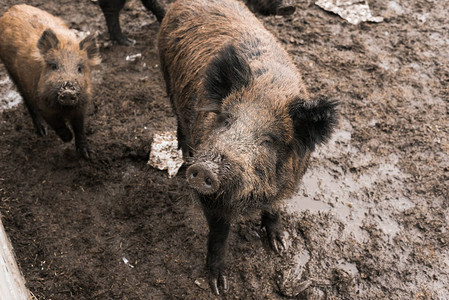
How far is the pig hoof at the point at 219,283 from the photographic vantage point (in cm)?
366

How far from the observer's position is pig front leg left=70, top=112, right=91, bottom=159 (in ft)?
14.4

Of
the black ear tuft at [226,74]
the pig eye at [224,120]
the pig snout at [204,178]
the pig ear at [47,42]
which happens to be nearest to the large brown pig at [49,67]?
the pig ear at [47,42]

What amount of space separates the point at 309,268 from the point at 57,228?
95.3 inches

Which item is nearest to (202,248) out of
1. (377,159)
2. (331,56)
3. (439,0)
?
(377,159)

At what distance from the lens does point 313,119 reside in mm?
2525

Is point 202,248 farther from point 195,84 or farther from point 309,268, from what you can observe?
point 195,84

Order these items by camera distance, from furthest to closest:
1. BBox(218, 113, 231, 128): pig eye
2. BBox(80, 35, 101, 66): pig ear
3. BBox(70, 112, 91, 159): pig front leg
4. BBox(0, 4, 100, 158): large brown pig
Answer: BBox(80, 35, 101, 66): pig ear < BBox(70, 112, 91, 159): pig front leg < BBox(0, 4, 100, 158): large brown pig < BBox(218, 113, 231, 128): pig eye

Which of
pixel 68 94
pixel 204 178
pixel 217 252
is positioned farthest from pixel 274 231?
pixel 68 94

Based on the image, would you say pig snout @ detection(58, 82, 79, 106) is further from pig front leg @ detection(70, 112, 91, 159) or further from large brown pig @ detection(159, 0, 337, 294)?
large brown pig @ detection(159, 0, 337, 294)

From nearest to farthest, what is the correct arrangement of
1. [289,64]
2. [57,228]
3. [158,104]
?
1. [289,64]
2. [57,228]
3. [158,104]

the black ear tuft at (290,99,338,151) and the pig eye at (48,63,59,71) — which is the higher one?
the black ear tuft at (290,99,338,151)

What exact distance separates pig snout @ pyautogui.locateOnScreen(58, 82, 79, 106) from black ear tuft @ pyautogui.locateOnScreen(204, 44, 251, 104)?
1.76m

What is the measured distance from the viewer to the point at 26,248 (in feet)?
12.7

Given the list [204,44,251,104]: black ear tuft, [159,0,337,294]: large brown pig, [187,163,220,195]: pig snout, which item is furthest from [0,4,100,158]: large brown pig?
[187,163,220,195]: pig snout
